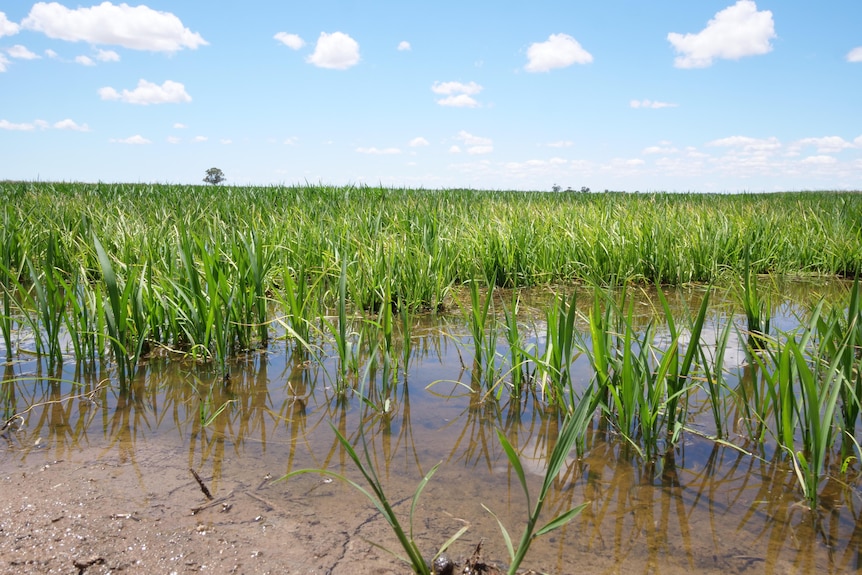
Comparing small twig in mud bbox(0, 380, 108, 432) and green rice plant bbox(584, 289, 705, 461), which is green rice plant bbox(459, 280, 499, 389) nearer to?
green rice plant bbox(584, 289, 705, 461)

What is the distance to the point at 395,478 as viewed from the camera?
1.63 metres

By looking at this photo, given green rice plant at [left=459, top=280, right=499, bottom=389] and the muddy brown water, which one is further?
green rice plant at [left=459, top=280, right=499, bottom=389]

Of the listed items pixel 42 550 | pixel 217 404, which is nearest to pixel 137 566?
pixel 42 550

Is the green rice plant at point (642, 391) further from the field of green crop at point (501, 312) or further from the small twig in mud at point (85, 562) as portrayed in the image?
the small twig in mud at point (85, 562)

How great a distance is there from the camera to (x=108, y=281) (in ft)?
7.33

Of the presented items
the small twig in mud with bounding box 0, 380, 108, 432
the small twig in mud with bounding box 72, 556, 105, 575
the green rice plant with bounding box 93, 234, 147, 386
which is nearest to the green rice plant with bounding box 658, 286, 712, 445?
the small twig in mud with bounding box 72, 556, 105, 575

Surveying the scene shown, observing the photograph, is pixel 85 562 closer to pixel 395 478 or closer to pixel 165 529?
pixel 165 529

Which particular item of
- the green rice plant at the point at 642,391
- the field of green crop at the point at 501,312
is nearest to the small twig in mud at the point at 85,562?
the field of green crop at the point at 501,312

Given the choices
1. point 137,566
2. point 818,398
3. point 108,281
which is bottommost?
point 137,566

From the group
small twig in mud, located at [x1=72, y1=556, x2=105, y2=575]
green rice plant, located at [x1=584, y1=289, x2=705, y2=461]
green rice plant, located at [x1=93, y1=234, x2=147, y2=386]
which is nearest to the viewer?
small twig in mud, located at [x1=72, y1=556, x2=105, y2=575]

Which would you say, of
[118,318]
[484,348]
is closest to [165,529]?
[118,318]

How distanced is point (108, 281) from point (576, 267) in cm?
369

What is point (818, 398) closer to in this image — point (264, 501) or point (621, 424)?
point (621, 424)

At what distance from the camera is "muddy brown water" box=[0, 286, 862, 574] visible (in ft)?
4.32
